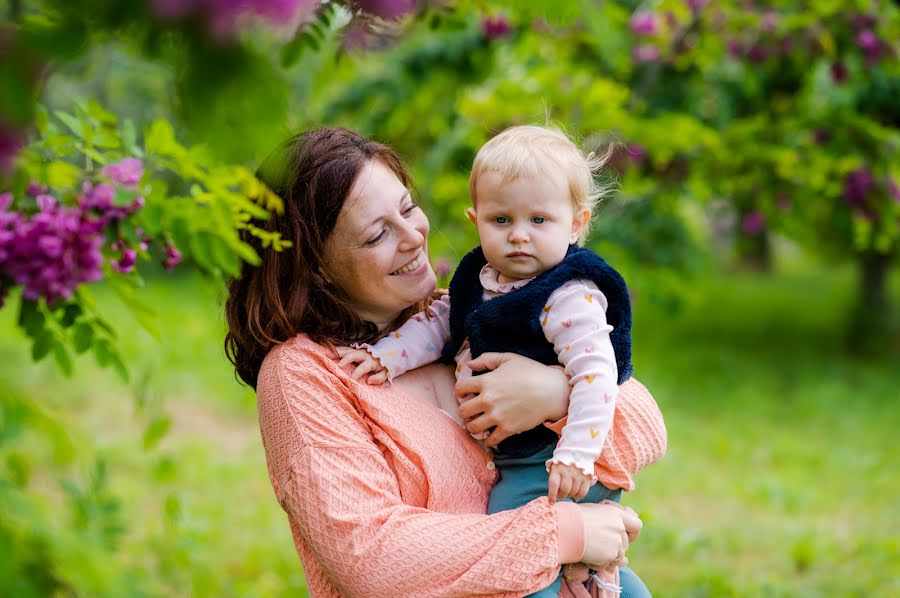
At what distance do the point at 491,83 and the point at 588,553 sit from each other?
155 inches

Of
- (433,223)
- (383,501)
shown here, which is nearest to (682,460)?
(433,223)

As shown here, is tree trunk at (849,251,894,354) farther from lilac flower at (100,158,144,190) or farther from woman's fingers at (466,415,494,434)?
lilac flower at (100,158,144,190)

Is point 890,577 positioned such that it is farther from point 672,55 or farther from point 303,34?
point 303,34

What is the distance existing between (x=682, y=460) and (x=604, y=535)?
546 cm

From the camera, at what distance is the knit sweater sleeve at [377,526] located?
5.94 feet

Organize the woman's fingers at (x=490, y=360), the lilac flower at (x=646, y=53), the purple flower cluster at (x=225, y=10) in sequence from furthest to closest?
the lilac flower at (x=646, y=53), the woman's fingers at (x=490, y=360), the purple flower cluster at (x=225, y=10)

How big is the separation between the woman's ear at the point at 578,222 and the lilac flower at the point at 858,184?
11.4 feet

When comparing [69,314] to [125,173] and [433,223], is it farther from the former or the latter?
[433,223]

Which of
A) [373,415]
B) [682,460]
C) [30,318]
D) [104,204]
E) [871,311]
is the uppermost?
[104,204]

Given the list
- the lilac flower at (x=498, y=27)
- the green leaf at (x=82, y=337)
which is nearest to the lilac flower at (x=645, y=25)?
the lilac flower at (x=498, y=27)

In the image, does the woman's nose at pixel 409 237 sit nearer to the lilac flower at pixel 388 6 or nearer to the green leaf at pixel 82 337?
the green leaf at pixel 82 337

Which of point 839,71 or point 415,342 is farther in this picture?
→ point 839,71

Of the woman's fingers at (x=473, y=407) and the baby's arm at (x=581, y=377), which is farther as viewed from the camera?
the woman's fingers at (x=473, y=407)

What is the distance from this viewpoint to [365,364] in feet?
6.64
